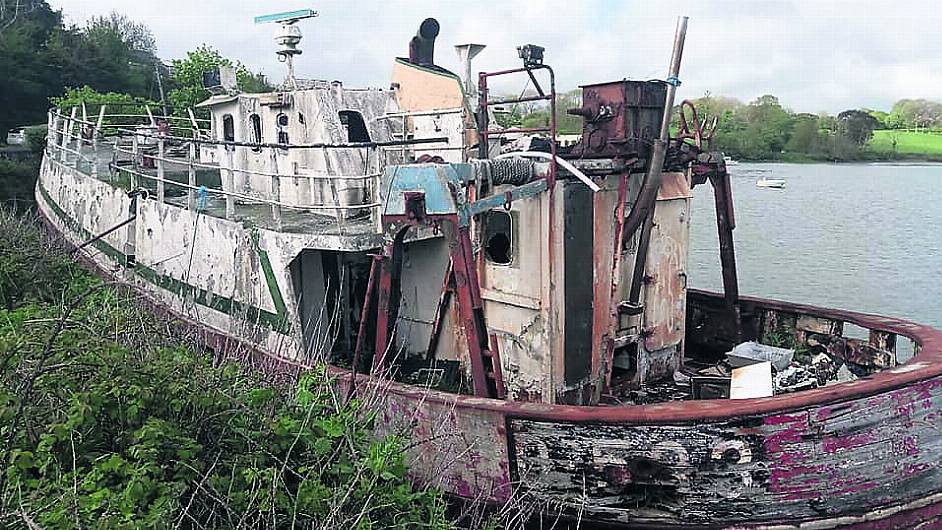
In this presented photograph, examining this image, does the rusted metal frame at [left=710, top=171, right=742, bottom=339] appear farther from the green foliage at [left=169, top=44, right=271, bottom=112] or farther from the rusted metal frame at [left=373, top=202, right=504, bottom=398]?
the green foliage at [left=169, top=44, right=271, bottom=112]

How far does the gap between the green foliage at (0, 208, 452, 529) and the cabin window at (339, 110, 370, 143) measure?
14.4 feet

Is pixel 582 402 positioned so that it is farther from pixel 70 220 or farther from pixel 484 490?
pixel 70 220

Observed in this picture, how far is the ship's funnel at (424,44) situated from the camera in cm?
881

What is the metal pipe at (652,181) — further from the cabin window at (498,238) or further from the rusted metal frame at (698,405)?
the rusted metal frame at (698,405)

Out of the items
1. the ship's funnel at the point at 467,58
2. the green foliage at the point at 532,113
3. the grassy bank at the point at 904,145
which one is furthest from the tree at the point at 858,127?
the ship's funnel at the point at 467,58

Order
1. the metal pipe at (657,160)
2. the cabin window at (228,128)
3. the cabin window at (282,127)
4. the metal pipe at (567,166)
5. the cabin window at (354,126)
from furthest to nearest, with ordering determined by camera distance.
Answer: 1. the cabin window at (228,128)
2. the cabin window at (282,127)
3. the cabin window at (354,126)
4. the metal pipe at (657,160)
5. the metal pipe at (567,166)

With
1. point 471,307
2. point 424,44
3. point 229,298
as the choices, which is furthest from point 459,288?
point 424,44

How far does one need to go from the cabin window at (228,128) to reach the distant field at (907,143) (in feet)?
180

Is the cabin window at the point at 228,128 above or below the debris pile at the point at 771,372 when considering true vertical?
above

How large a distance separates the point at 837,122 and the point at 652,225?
57001 millimetres

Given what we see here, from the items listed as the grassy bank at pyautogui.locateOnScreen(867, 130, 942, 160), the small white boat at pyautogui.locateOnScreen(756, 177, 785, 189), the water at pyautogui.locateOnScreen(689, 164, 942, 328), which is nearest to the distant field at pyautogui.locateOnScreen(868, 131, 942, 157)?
the grassy bank at pyautogui.locateOnScreen(867, 130, 942, 160)

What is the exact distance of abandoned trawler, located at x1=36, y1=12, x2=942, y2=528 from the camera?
527cm

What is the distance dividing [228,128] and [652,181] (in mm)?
5913

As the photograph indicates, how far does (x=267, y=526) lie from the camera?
369 cm
